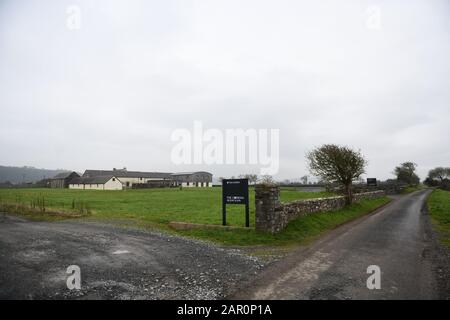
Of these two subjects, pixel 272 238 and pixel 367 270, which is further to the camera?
pixel 272 238

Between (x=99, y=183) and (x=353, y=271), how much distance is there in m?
90.4

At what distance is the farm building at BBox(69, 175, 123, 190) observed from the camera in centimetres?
8781

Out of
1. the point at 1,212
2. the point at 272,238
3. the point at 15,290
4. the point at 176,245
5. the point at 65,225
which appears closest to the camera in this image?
the point at 15,290

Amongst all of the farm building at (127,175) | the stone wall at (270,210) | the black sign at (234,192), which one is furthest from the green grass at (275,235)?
the farm building at (127,175)

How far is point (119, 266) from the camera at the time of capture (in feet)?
26.5

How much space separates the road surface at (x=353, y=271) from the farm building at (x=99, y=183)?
8487cm

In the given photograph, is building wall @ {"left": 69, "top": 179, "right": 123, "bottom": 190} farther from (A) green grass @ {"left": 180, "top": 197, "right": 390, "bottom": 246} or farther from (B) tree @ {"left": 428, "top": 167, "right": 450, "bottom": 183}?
(B) tree @ {"left": 428, "top": 167, "right": 450, "bottom": 183}

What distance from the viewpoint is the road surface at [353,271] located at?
6.25 metres

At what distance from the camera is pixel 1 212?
2123cm
